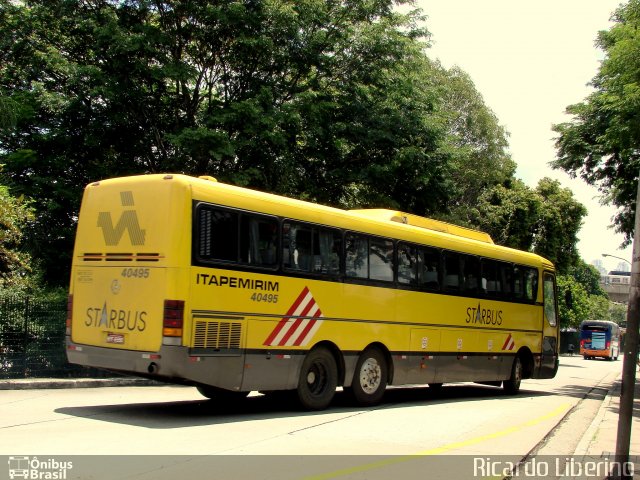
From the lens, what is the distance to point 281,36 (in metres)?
19.7

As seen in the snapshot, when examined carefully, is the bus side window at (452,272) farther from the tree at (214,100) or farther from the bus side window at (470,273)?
the tree at (214,100)

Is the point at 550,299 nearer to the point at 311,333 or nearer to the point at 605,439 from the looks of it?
the point at 605,439

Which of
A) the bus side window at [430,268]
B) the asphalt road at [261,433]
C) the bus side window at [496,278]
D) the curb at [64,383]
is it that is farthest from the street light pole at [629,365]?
the curb at [64,383]

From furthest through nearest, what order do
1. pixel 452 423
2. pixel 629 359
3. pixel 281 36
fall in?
pixel 281 36 < pixel 452 423 < pixel 629 359

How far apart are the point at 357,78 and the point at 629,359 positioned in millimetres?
15913

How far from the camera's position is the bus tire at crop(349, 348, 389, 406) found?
39.9 feet

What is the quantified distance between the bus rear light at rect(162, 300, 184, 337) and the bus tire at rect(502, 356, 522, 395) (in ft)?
35.9

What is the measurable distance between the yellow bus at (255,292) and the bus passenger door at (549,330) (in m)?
4.84

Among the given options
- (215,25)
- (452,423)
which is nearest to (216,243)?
(452,423)

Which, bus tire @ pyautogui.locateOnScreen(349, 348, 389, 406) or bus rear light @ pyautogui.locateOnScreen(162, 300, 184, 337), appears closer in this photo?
bus rear light @ pyautogui.locateOnScreen(162, 300, 184, 337)

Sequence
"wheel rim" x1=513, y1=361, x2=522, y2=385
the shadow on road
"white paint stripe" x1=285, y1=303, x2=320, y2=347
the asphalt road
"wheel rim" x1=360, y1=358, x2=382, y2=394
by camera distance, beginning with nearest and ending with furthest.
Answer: the asphalt road, the shadow on road, "white paint stripe" x1=285, y1=303, x2=320, y2=347, "wheel rim" x1=360, y1=358, x2=382, y2=394, "wheel rim" x1=513, y1=361, x2=522, y2=385

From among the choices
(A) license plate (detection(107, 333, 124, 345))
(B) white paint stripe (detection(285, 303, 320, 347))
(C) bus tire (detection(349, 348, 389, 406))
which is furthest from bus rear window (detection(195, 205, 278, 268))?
(C) bus tire (detection(349, 348, 389, 406))

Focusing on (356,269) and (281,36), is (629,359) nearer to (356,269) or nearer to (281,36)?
(356,269)

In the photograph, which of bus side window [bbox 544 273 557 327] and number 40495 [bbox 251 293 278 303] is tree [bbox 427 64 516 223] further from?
number 40495 [bbox 251 293 278 303]
